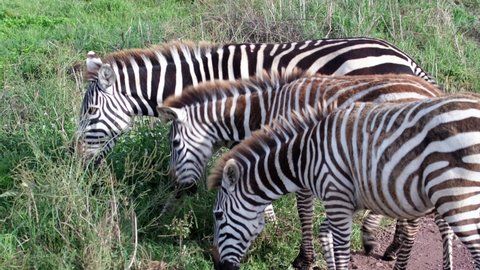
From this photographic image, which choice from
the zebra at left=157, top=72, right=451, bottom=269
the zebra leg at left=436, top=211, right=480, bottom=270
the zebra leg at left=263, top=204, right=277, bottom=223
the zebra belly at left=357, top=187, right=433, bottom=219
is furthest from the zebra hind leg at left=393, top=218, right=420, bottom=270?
the zebra leg at left=436, top=211, right=480, bottom=270

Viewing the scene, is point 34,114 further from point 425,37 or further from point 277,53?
point 425,37

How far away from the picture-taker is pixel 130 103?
697 cm

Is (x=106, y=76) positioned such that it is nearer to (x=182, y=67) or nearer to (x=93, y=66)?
(x=93, y=66)

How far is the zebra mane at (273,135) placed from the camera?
5.10m

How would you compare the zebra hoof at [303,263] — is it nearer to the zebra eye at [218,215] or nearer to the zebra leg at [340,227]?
the zebra leg at [340,227]

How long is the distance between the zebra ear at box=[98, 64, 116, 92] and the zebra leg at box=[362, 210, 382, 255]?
8.89 feet

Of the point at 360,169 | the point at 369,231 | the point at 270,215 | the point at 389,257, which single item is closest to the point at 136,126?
the point at 270,215

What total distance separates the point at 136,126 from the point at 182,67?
2.61ft

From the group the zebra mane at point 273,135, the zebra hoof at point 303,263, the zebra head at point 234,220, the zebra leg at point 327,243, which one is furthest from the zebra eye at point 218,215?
the zebra hoof at point 303,263

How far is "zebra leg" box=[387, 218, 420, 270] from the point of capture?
18.4 feet

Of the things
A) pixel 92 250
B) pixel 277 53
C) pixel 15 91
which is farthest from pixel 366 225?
pixel 15 91

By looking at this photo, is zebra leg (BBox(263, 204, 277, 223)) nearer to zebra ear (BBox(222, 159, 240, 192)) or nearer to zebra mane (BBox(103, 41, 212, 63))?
zebra ear (BBox(222, 159, 240, 192))

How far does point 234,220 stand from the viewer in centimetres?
523

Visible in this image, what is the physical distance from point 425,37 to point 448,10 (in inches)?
Result: 47.0
